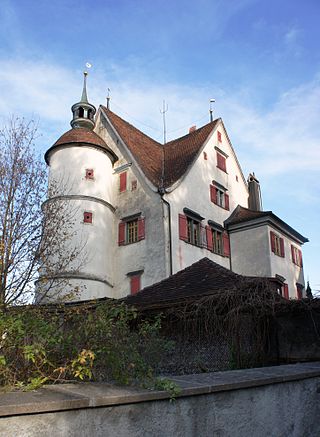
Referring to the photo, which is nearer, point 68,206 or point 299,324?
point 299,324

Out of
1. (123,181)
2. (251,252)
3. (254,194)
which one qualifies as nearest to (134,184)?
(123,181)

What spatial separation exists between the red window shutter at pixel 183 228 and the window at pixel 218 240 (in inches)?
84.0

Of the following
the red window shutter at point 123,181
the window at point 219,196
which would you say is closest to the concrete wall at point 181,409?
the red window shutter at point 123,181

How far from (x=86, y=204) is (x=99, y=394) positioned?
784 inches

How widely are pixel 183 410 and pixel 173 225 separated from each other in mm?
17823

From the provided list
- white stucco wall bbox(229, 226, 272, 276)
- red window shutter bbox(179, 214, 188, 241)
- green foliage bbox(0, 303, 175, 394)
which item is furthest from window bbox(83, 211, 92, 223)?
green foliage bbox(0, 303, 175, 394)

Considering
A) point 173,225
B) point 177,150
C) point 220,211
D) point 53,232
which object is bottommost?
point 53,232

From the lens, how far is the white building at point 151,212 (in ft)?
70.7

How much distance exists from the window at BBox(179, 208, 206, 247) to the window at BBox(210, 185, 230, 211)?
2656 millimetres

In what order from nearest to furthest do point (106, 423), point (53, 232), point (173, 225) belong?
point (106, 423), point (53, 232), point (173, 225)

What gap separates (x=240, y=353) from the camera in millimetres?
8922

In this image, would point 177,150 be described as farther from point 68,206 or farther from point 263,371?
point 263,371

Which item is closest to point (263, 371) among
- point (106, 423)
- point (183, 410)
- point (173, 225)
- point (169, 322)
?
point (183, 410)

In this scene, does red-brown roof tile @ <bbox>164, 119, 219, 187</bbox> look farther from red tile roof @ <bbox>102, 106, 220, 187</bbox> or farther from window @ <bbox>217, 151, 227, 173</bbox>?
window @ <bbox>217, 151, 227, 173</bbox>
